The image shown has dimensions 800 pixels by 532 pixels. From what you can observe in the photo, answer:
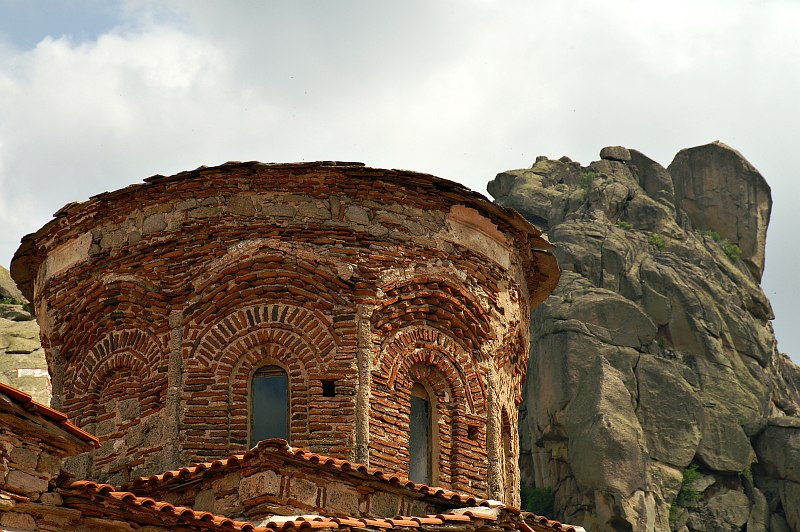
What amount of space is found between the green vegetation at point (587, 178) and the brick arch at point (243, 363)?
134 ft

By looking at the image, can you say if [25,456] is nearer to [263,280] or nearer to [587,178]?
[263,280]

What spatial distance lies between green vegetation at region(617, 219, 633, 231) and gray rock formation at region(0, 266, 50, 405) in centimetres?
2767

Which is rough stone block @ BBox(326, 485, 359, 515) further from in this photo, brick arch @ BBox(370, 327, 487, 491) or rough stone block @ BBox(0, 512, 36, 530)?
rough stone block @ BBox(0, 512, 36, 530)

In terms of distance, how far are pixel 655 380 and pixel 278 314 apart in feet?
108

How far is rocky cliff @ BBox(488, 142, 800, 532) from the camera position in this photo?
150 ft

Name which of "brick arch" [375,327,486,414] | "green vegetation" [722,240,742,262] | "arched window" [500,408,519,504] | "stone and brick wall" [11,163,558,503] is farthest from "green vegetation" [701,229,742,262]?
"brick arch" [375,327,486,414]

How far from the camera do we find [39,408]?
11852mm

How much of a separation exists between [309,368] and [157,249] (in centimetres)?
251

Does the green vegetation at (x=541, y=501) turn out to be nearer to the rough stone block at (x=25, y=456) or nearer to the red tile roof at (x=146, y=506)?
the red tile roof at (x=146, y=506)

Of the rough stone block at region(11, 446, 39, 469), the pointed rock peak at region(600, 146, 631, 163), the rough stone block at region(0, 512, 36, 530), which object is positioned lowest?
the rough stone block at region(0, 512, 36, 530)

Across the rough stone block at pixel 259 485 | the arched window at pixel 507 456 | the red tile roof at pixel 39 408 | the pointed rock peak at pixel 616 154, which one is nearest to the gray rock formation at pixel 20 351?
the arched window at pixel 507 456

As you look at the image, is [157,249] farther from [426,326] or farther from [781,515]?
[781,515]

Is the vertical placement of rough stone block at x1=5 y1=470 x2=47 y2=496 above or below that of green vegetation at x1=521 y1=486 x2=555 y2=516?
below

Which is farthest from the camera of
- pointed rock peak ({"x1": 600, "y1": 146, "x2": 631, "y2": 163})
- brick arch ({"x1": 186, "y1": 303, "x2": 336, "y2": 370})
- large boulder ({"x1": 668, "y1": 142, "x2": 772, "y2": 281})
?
pointed rock peak ({"x1": 600, "y1": 146, "x2": 631, "y2": 163})
